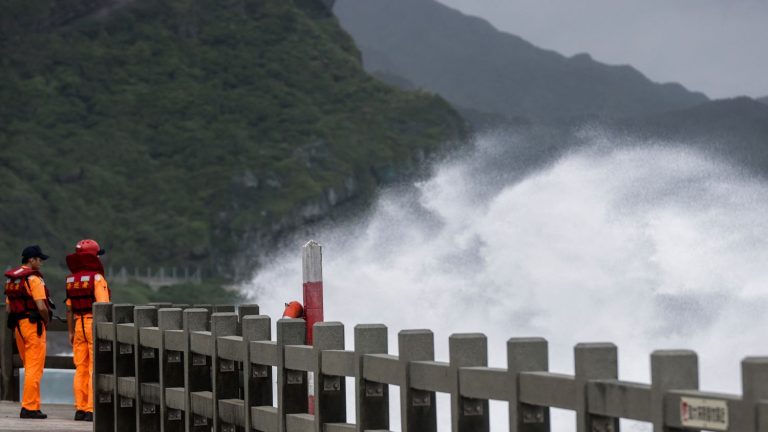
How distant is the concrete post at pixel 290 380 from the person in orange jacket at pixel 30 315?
5.30m

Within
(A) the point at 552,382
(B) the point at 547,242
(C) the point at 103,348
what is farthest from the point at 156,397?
(B) the point at 547,242

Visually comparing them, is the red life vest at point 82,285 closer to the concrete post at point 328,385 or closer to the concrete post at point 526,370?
the concrete post at point 328,385

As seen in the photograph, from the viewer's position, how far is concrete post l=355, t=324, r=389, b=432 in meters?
7.86

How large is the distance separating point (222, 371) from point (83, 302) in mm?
3576

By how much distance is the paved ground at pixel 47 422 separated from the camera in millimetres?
12906

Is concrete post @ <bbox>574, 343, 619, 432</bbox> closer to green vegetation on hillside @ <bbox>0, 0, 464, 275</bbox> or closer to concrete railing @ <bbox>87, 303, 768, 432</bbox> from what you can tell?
concrete railing @ <bbox>87, 303, 768, 432</bbox>

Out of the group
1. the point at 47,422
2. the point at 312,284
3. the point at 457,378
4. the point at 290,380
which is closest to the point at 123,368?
the point at 312,284

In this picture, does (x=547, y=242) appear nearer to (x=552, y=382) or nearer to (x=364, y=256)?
(x=364, y=256)

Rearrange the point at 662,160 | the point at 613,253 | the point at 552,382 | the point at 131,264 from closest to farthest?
the point at 552,382 < the point at 613,253 < the point at 662,160 < the point at 131,264

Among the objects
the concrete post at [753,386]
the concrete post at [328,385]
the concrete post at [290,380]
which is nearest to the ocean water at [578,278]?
the concrete post at [290,380]

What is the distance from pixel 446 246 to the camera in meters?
53.9

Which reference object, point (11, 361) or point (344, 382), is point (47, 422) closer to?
point (11, 361)

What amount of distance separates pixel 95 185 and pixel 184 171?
13.5 meters

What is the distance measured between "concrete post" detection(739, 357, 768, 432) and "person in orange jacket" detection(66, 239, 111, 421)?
8683 mm
